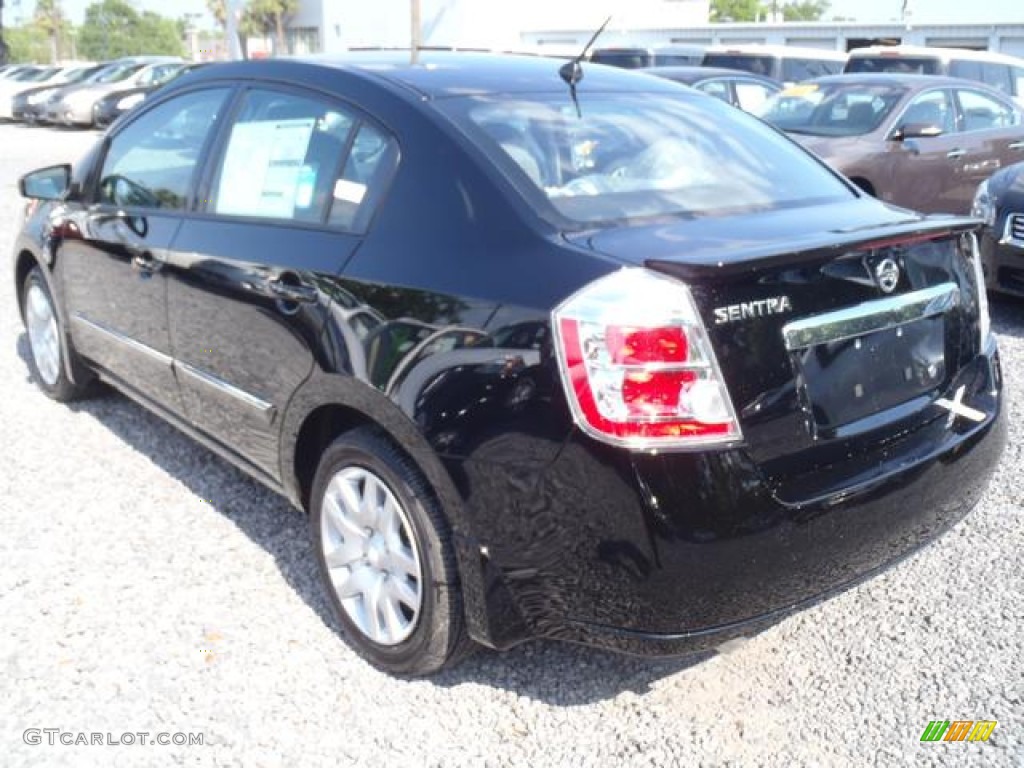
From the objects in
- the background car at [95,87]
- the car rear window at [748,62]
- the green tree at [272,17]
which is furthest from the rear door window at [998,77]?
the green tree at [272,17]

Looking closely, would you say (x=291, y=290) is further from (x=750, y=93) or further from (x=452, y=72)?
(x=750, y=93)

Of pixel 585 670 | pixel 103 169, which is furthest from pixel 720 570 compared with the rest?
pixel 103 169

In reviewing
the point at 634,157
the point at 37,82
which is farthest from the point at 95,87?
the point at 634,157

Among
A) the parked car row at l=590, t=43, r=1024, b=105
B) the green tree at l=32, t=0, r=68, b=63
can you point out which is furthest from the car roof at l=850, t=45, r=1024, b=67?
the green tree at l=32, t=0, r=68, b=63

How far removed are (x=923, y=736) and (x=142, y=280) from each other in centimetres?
308

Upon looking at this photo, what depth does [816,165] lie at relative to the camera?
3568 mm

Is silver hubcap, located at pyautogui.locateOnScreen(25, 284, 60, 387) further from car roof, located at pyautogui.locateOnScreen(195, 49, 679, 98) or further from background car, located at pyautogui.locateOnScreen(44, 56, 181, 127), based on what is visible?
background car, located at pyautogui.locateOnScreen(44, 56, 181, 127)

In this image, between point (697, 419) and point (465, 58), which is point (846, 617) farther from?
point (465, 58)

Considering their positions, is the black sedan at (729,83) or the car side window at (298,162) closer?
the car side window at (298,162)

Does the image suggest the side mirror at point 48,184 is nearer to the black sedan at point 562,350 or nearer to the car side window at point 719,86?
the black sedan at point 562,350

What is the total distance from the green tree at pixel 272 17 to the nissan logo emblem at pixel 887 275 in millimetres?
52759

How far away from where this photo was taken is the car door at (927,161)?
8.70 metres

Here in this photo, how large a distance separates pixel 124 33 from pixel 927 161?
107m

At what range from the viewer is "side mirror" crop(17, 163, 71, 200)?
4.77 m
